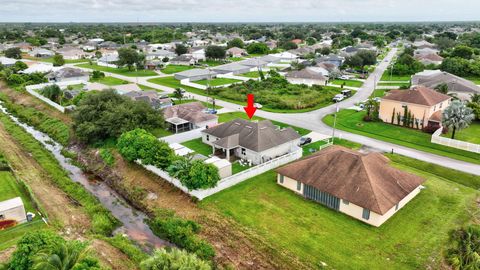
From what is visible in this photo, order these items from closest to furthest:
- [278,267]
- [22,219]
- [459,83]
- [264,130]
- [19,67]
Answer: [278,267] < [22,219] < [264,130] < [459,83] < [19,67]

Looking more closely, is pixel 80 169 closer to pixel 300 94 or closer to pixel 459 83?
pixel 300 94

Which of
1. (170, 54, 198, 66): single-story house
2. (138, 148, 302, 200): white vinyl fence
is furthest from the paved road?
(170, 54, 198, 66): single-story house

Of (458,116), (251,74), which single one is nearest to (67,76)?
(251,74)

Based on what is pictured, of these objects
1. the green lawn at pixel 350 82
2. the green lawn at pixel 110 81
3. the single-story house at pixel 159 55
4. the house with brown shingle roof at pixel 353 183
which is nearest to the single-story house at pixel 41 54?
the single-story house at pixel 159 55

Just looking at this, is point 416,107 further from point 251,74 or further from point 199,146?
point 251,74

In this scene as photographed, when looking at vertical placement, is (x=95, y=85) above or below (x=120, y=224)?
above

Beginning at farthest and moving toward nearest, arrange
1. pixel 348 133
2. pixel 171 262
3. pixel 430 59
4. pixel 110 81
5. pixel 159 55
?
1. pixel 159 55
2. pixel 430 59
3. pixel 110 81
4. pixel 348 133
5. pixel 171 262

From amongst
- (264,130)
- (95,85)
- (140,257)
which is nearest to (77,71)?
(95,85)
